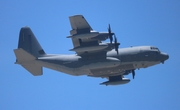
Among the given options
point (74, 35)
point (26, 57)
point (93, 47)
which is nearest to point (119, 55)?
point (93, 47)

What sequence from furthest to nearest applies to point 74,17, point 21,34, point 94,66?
point 21,34
point 94,66
point 74,17

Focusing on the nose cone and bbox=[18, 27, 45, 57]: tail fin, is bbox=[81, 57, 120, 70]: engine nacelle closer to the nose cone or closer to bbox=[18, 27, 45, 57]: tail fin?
the nose cone

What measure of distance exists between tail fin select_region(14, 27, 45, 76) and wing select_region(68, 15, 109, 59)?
17.6 feet

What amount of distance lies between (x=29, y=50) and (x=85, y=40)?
7738 mm

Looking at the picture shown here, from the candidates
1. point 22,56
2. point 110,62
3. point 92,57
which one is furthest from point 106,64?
point 22,56

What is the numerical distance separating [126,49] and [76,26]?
681 centimetres

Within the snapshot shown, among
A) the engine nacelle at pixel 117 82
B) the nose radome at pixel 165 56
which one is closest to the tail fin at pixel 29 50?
the engine nacelle at pixel 117 82

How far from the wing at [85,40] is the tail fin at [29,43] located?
18.1ft

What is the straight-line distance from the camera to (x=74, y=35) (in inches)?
1273

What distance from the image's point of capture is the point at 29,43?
37750mm

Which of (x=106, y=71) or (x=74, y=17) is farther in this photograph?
(x=106, y=71)

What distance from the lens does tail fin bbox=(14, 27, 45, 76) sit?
35.5 meters

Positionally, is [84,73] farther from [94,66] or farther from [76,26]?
[76,26]

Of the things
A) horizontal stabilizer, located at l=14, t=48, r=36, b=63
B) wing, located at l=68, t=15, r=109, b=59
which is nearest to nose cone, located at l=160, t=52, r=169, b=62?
wing, located at l=68, t=15, r=109, b=59
